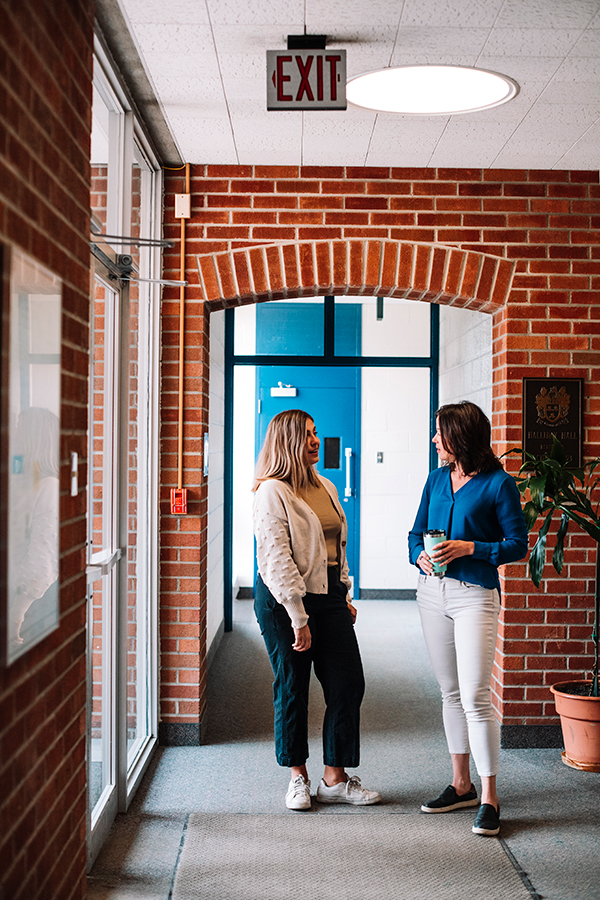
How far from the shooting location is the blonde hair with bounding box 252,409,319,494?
2986mm

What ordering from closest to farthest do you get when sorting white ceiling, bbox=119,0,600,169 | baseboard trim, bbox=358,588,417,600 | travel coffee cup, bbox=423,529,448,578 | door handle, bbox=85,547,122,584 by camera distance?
white ceiling, bbox=119,0,600,169, door handle, bbox=85,547,122,584, travel coffee cup, bbox=423,529,448,578, baseboard trim, bbox=358,588,417,600

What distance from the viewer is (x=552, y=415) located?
3707 millimetres

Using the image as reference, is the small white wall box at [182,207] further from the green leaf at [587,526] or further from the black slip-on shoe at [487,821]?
the black slip-on shoe at [487,821]

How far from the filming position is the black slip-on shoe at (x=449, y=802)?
9.66ft

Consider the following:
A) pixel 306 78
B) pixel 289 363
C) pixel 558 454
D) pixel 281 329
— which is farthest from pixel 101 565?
pixel 281 329

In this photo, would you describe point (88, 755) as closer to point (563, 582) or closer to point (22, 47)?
point (22, 47)

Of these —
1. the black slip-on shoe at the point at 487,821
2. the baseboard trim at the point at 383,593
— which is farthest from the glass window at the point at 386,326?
the black slip-on shoe at the point at 487,821

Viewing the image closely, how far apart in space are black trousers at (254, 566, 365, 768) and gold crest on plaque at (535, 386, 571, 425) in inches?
54.0

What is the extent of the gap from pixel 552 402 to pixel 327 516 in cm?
137

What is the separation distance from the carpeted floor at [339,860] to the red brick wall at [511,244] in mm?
990

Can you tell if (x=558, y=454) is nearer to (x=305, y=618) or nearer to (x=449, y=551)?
(x=449, y=551)

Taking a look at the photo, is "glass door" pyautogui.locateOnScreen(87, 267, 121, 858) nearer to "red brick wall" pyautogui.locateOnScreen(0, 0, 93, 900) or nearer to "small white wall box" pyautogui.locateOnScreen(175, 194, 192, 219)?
"red brick wall" pyautogui.locateOnScreen(0, 0, 93, 900)

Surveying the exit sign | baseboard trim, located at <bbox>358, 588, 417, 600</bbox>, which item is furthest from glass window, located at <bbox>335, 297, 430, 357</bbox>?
the exit sign

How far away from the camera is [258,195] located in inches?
145
